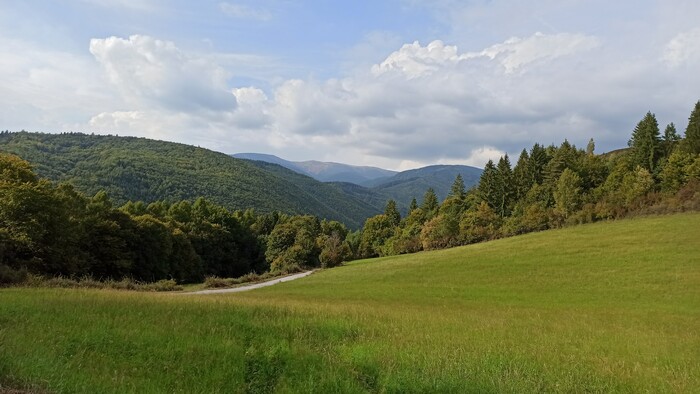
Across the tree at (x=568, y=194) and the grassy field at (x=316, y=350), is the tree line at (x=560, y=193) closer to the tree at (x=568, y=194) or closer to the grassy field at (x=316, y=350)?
the tree at (x=568, y=194)

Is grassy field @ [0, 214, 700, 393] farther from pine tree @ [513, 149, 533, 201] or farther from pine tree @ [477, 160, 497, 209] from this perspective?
pine tree @ [513, 149, 533, 201]

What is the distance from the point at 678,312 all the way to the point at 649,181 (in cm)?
6376

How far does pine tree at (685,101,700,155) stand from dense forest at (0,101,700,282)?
193 mm

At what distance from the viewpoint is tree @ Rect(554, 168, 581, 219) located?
268 feet

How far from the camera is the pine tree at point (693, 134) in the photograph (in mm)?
80062

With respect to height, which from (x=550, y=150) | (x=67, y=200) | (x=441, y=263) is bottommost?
(x=441, y=263)

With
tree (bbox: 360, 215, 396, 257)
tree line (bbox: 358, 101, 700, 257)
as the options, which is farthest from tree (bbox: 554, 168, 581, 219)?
tree (bbox: 360, 215, 396, 257)

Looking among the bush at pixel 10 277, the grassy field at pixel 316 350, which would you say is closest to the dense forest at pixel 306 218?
the bush at pixel 10 277

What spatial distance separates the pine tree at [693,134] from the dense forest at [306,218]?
193mm

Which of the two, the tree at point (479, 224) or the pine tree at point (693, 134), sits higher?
the pine tree at point (693, 134)

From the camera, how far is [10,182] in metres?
43.6

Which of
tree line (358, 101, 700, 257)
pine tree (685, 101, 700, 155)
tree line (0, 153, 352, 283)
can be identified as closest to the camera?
tree line (0, 153, 352, 283)

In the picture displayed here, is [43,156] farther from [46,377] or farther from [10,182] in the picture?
[46,377]

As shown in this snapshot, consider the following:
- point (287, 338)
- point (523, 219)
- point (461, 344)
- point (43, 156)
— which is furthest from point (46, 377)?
point (43, 156)
